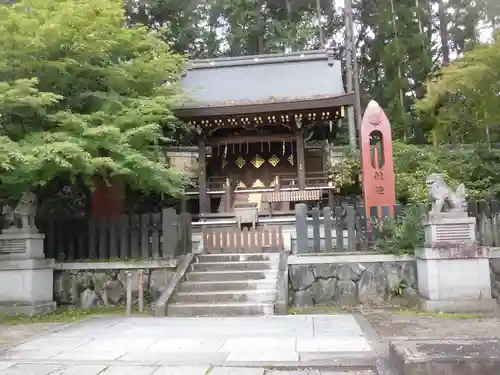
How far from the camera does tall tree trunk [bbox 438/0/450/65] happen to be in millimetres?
30719

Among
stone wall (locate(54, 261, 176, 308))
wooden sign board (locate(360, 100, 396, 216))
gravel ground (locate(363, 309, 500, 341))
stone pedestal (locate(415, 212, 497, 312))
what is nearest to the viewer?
gravel ground (locate(363, 309, 500, 341))

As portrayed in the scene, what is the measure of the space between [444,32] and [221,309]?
Answer: 29327 mm

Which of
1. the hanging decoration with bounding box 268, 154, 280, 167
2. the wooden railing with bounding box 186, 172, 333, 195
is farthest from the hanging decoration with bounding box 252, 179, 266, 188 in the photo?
the hanging decoration with bounding box 268, 154, 280, 167

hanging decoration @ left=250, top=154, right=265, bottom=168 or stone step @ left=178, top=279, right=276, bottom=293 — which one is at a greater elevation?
hanging decoration @ left=250, top=154, right=265, bottom=168

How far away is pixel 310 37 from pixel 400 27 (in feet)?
20.7

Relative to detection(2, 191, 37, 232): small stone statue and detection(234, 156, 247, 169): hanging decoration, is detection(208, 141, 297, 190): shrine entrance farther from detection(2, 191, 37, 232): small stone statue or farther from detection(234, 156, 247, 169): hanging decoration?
detection(2, 191, 37, 232): small stone statue

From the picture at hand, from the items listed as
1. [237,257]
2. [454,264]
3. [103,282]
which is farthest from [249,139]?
[454,264]

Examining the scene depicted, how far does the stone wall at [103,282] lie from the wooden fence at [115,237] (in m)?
0.32

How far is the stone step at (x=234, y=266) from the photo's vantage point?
32.1 ft

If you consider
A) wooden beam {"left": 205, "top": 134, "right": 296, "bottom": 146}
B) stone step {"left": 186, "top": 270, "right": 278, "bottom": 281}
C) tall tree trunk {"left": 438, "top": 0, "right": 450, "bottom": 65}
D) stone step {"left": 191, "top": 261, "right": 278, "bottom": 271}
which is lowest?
stone step {"left": 186, "top": 270, "right": 278, "bottom": 281}

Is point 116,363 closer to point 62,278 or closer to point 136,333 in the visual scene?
point 136,333

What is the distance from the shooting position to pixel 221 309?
27.3ft

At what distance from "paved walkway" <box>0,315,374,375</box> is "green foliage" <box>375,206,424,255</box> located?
7.18ft

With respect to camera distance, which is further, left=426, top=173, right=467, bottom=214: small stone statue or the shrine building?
the shrine building
